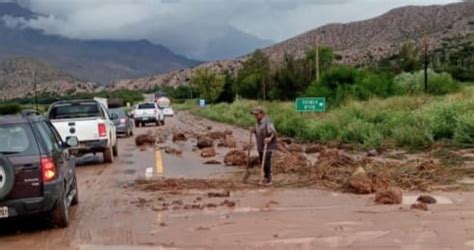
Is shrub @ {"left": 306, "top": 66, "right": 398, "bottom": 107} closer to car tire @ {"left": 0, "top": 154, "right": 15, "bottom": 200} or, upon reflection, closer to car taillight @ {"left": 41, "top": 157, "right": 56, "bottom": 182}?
car taillight @ {"left": 41, "top": 157, "right": 56, "bottom": 182}

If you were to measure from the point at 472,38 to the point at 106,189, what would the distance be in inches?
3250

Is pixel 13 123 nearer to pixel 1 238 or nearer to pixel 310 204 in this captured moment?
pixel 1 238

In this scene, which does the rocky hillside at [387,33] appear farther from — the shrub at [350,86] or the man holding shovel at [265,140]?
the man holding shovel at [265,140]

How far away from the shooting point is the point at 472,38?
300ft

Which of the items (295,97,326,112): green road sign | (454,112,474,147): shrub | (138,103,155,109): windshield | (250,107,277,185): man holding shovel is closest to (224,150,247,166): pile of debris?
(250,107,277,185): man holding shovel

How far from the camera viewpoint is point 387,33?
114 meters

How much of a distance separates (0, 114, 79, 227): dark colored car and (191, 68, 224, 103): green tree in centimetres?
9952

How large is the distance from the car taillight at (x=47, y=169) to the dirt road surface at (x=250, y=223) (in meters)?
0.80

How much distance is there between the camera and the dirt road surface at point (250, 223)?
31.0 feet

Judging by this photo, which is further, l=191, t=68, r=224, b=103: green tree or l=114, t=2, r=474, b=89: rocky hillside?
l=191, t=68, r=224, b=103: green tree

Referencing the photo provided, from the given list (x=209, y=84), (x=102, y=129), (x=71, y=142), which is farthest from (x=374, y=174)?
(x=209, y=84)

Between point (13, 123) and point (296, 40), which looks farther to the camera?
point (296, 40)

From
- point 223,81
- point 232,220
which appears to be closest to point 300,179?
point 232,220

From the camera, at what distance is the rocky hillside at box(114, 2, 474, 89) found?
99.0 m
